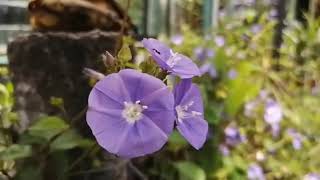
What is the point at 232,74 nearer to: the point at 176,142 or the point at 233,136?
the point at 233,136

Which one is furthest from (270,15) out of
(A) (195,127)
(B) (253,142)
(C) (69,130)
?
(A) (195,127)

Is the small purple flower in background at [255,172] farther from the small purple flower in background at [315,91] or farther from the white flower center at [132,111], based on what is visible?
the white flower center at [132,111]

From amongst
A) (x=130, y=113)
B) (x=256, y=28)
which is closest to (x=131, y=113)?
(x=130, y=113)

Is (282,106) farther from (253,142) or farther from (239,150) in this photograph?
(239,150)

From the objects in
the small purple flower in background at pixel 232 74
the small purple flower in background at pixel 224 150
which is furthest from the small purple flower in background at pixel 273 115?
the small purple flower in background at pixel 224 150

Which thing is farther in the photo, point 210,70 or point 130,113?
point 210,70
